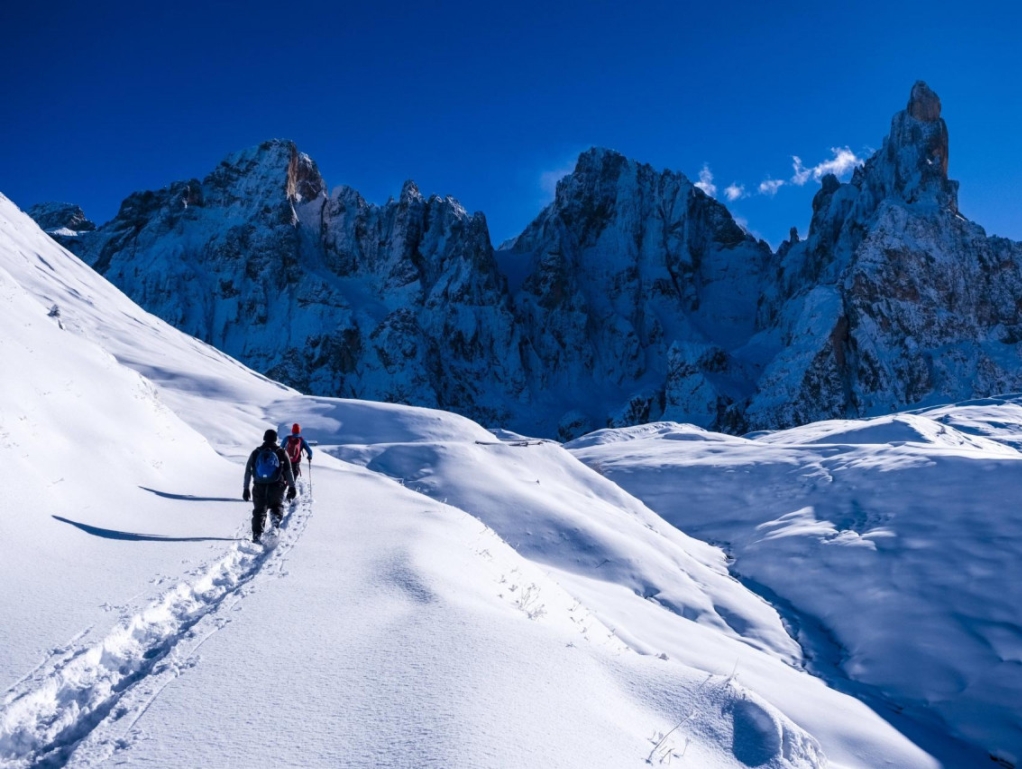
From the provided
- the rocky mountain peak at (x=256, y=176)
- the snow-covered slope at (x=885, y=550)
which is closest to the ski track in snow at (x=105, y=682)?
the snow-covered slope at (x=885, y=550)

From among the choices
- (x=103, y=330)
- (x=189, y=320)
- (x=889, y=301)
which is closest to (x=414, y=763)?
(x=103, y=330)

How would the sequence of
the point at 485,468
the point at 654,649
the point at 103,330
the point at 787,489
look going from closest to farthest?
the point at 654,649, the point at 485,468, the point at 787,489, the point at 103,330

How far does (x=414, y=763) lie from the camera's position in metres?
3.77

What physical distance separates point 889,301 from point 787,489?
83388 millimetres

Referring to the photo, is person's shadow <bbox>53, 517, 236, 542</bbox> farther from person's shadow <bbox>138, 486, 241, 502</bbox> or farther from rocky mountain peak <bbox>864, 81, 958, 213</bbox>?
rocky mountain peak <bbox>864, 81, 958, 213</bbox>

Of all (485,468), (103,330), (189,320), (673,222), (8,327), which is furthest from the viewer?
(673,222)

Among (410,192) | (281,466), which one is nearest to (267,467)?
(281,466)

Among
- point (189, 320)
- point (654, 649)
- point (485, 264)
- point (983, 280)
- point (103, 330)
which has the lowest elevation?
point (654, 649)

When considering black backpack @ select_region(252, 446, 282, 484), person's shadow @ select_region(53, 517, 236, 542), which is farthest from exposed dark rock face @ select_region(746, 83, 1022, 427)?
person's shadow @ select_region(53, 517, 236, 542)

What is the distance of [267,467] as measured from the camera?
1073cm

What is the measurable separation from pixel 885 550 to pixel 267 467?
22865 millimetres

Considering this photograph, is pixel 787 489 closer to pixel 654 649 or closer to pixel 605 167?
pixel 654 649

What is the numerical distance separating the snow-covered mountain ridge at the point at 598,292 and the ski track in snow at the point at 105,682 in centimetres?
10057

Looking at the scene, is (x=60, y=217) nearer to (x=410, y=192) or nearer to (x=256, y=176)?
Answer: (x=256, y=176)
